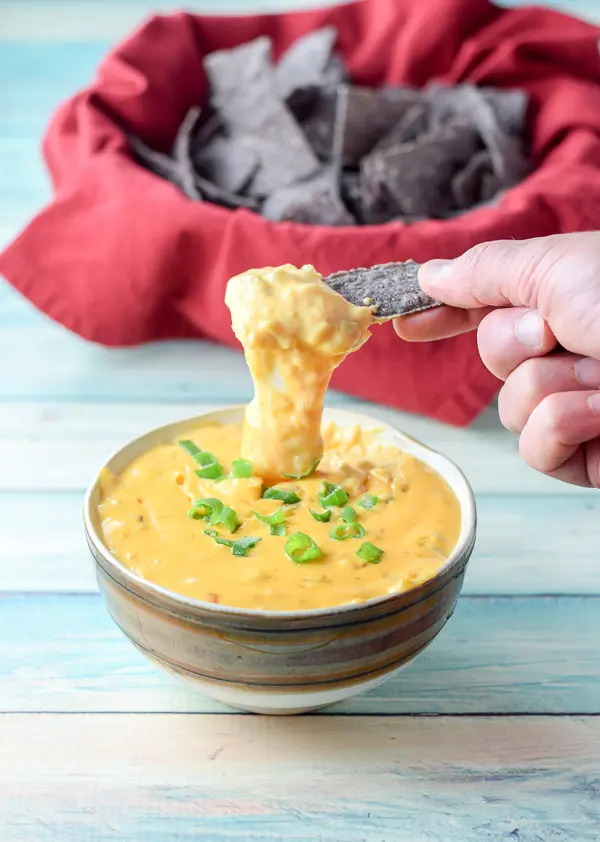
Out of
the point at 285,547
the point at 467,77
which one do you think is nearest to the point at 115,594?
the point at 285,547

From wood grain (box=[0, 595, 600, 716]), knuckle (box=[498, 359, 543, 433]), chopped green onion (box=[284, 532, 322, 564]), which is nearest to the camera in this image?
chopped green onion (box=[284, 532, 322, 564])

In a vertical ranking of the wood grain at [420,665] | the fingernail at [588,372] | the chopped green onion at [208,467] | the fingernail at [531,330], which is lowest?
the wood grain at [420,665]

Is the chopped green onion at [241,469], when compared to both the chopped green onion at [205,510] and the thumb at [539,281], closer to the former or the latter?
the chopped green onion at [205,510]

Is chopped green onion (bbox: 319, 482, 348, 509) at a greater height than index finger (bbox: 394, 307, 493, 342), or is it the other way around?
index finger (bbox: 394, 307, 493, 342)

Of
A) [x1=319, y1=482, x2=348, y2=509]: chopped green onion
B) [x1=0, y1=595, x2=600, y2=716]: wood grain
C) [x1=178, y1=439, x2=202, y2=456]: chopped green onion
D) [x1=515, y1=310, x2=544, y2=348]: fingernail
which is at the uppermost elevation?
[x1=515, y1=310, x2=544, y2=348]: fingernail

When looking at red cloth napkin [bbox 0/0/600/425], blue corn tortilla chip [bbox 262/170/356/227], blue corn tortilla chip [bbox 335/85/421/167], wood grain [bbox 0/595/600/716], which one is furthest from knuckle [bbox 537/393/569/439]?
blue corn tortilla chip [bbox 335/85/421/167]

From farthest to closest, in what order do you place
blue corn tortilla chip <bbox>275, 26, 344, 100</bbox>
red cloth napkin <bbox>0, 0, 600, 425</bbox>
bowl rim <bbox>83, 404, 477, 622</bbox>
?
blue corn tortilla chip <bbox>275, 26, 344, 100</bbox>
red cloth napkin <bbox>0, 0, 600, 425</bbox>
bowl rim <bbox>83, 404, 477, 622</bbox>

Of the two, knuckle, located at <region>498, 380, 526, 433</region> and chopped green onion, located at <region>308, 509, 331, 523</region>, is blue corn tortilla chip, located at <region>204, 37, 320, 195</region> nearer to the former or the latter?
knuckle, located at <region>498, 380, 526, 433</region>

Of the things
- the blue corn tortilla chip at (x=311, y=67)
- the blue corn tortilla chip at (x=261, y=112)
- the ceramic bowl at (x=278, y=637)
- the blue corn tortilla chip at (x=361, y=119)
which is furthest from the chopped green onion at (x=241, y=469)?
the blue corn tortilla chip at (x=311, y=67)

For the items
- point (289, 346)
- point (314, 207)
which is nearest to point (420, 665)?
point (289, 346)
